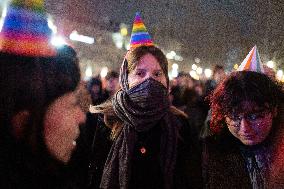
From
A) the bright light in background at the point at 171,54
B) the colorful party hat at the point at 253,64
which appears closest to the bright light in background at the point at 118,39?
the bright light in background at the point at 171,54

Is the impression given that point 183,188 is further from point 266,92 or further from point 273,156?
point 266,92

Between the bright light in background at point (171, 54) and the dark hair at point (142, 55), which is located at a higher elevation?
the bright light in background at point (171, 54)

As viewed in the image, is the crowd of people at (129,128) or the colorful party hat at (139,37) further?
the colorful party hat at (139,37)

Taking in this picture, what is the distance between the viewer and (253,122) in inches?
98.7

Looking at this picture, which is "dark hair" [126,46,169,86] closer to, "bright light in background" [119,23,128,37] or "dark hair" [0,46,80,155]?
"dark hair" [0,46,80,155]

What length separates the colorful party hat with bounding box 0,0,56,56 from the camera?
1578mm

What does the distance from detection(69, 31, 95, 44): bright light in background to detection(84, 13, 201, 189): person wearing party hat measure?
1332 inches

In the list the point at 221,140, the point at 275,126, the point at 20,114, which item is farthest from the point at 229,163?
the point at 20,114

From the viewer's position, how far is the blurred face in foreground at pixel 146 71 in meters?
3.25

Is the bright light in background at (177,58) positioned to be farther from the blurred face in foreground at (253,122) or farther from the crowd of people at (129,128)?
the blurred face in foreground at (253,122)

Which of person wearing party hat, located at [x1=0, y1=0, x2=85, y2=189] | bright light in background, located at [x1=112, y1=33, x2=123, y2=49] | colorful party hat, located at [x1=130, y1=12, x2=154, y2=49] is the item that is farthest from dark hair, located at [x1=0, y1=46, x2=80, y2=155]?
bright light in background, located at [x1=112, y1=33, x2=123, y2=49]

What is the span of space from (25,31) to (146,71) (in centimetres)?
173

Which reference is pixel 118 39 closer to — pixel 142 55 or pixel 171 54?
pixel 171 54

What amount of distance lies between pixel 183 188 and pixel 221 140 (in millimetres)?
495
